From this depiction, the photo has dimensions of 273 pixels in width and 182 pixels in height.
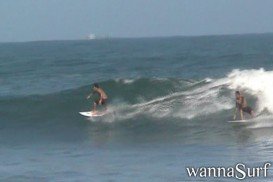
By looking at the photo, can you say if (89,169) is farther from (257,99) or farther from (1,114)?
(1,114)

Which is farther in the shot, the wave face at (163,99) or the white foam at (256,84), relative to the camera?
the white foam at (256,84)

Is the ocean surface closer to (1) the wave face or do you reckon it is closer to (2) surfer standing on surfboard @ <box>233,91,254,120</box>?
(1) the wave face

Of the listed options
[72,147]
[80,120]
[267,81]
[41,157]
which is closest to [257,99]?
[267,81]

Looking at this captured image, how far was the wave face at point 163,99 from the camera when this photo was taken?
27.2 m

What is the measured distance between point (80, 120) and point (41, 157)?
8329 mm

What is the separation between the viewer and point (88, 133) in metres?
25.0

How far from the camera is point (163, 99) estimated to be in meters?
28.8

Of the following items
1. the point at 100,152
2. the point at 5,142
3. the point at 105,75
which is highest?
the point at 105,75

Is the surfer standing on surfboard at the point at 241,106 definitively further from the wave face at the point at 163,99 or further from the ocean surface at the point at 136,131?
the wave face at the point at 163,99

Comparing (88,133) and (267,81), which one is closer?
(88,133)

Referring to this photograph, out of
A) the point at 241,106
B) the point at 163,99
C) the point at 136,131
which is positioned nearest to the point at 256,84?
the point at 163,99

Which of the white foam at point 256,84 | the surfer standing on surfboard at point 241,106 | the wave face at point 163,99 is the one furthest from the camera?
the white foam at point 256,84

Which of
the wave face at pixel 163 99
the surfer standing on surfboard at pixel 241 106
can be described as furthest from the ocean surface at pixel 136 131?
the surfer standing on surfboard at pixel 241 106

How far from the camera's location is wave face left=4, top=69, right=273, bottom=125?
27188mm
